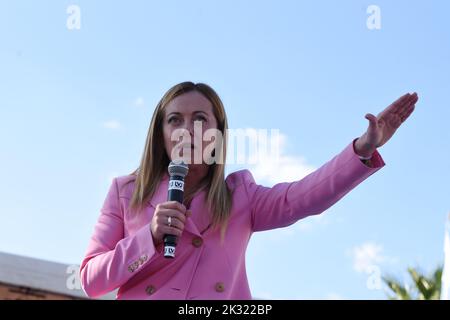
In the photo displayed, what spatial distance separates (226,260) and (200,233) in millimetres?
148

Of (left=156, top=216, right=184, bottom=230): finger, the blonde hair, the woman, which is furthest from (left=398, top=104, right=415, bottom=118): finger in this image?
(left=156, top=216, right=184, bottom=230): finger

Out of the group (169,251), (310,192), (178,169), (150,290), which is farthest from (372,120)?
(150,290)

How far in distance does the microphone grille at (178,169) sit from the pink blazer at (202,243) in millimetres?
180

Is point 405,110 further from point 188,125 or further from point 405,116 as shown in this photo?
point 188,125

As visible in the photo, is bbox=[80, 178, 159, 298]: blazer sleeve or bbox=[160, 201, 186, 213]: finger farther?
bbox=[80, 178, 159, 298]: blazer sleeve

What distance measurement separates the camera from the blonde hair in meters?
2.85

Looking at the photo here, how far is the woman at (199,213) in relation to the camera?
2684mm

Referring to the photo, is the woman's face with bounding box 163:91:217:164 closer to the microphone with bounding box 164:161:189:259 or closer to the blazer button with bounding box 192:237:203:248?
the microphone with bounding box 164:161:189:259

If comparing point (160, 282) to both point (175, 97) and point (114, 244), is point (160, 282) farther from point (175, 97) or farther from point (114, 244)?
point (175, 97)

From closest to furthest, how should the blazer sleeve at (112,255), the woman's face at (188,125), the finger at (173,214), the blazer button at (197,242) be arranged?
the finger at (173,214) < the blazer sleeve at (112,255) < the blazer button at (197,242) < the woman's face at (188,125)

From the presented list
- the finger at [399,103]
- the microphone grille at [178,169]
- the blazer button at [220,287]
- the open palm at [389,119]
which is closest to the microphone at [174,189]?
the microphone grille at [178,169]

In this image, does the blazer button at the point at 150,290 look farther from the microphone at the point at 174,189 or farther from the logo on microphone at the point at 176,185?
the logo on microphone at the point at 176,185

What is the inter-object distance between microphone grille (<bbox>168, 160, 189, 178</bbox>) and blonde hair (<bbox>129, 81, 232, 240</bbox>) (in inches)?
7.0
